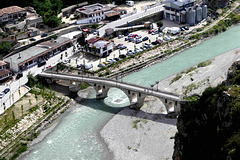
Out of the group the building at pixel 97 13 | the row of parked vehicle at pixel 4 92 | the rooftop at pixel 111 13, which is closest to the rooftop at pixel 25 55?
the row of parked vehicle at pixel 4 92

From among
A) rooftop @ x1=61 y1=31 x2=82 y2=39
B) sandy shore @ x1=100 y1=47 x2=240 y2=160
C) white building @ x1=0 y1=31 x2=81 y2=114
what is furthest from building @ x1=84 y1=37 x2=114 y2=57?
sandy shore @ x1=100 y1=47 x2=240 y2=160

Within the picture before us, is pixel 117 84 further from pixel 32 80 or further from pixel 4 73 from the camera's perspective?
pixel 4 73

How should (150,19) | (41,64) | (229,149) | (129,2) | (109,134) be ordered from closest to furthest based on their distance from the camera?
(229,149) → (109,134) → (41,64) → (150,19) → (129,2)

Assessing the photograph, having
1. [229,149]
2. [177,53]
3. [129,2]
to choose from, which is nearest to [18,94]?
[177,53]

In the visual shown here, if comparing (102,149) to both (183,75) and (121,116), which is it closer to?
(121,116)

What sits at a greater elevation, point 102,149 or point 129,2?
point 129,2

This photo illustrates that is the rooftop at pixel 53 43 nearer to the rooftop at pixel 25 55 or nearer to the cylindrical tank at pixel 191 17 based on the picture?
the rooftop at pixel 25 55
